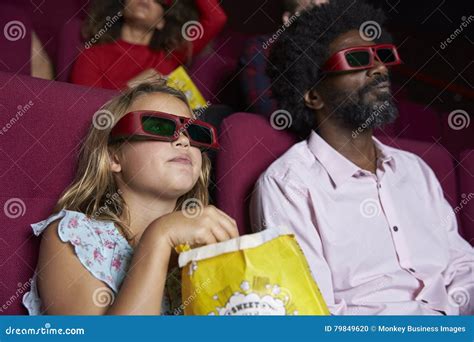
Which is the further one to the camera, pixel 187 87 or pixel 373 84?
pixel 187 87

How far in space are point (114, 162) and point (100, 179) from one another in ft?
0.13

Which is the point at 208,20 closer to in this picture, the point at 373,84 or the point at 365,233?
the point at 373,84

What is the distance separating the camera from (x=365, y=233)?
43.8 inches

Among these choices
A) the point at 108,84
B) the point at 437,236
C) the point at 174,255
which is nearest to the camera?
the point at 174,255

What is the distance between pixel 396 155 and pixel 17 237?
792 millimetres

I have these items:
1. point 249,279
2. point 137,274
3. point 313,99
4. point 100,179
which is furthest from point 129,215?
point 313,99

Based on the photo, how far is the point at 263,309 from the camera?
0.71 meters

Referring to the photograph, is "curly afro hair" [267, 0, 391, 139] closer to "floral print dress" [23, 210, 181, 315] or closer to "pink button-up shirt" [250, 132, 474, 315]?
"pink button-up shirt" [250, 132, 474, 315]

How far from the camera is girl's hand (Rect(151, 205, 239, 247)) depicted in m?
0.79

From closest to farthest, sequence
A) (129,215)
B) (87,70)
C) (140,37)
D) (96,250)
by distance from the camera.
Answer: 1. (96,250)
2. (129,215)
3. (87,70)
4. (140,37)

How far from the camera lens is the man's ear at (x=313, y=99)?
128 centimetres

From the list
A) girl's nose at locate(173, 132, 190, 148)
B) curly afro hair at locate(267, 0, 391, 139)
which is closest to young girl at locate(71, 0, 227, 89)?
curly afro hair at locate(267, 0, 391, 139)
